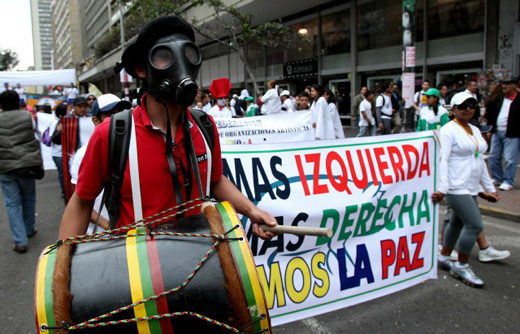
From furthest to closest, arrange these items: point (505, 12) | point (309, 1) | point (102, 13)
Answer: point (102, 13)
point (309, 1)
point (505, 12)

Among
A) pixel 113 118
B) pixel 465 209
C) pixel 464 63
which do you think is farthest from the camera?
pixel 464 63

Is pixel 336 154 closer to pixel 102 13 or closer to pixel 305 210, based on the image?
pixel 305 210

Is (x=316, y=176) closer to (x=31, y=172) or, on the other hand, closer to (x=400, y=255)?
(x=400, y=255)

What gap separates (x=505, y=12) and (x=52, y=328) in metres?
14.6

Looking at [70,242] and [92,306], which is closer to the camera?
[92,306]

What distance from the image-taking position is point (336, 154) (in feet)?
11.4

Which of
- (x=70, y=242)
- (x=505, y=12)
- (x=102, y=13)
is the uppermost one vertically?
(x=102, y=13)

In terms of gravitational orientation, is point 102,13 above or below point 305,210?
above

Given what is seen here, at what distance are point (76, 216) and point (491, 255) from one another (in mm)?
4320

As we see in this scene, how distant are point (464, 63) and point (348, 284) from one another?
1299 cm

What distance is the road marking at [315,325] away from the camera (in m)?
3.24

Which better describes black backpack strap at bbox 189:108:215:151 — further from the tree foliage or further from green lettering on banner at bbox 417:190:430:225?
the tree foliage

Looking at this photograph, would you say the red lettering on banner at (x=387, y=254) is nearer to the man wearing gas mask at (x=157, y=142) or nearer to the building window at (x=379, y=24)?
the man wearing gas mask at (x=157, y=142)

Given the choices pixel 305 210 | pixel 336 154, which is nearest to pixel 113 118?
pixel 305 210
